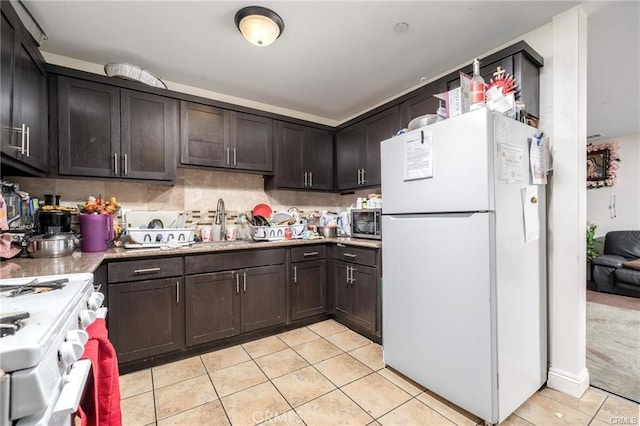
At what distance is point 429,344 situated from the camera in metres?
1.70

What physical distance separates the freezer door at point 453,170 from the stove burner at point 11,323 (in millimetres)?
1701

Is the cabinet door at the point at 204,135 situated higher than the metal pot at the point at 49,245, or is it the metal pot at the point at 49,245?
the cabinet door at the point at 204,135

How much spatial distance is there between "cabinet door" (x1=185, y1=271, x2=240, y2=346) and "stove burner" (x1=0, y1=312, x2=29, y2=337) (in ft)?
5.12

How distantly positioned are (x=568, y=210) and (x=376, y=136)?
5.57 ft

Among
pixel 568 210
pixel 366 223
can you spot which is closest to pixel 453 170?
pixel 568 210

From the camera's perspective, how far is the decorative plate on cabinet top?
7.20ft

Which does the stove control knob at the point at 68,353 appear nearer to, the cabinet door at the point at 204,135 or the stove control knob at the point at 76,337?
the stove control knob at the point at 76,337

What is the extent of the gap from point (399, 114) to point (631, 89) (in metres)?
2.57

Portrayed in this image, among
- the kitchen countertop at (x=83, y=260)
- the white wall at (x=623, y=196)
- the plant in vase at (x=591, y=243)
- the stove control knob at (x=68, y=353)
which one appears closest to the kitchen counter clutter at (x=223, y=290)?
the kitchen countertop at (x=83, y=260)

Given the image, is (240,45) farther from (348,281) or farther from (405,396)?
(405,396)

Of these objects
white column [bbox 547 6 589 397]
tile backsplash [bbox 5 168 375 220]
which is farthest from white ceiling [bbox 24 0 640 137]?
tile backsplash [bbox 5 168 375 220]

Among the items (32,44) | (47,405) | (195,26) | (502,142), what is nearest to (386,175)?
(502,142)

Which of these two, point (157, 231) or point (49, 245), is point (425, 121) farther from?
point (49, 245)

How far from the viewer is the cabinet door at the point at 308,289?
8.99 feet
